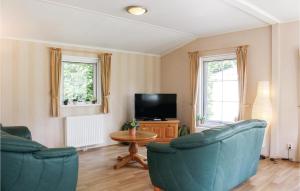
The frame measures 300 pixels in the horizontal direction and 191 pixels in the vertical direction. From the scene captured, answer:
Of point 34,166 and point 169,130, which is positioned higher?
point 34,166

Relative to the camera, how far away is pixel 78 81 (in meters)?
5.74

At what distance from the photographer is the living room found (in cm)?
279

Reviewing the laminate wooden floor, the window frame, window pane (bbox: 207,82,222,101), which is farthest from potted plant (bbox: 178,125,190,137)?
the window frame

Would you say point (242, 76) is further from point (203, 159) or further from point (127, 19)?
point (203, 159)

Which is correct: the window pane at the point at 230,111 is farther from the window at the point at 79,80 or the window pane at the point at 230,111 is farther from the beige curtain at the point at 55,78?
the beige curtain at the point at 55,78

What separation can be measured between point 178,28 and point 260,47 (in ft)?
5.69

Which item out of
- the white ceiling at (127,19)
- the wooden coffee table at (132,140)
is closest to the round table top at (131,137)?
the wooden coffee table at (132,140)

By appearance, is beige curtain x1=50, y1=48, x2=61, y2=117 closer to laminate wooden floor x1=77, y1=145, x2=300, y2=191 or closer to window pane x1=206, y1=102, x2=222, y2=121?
laminate wooden floor x1=77, y1=145, x2=300, y2=191

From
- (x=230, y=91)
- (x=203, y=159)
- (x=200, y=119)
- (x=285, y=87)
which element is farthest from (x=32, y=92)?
(x=285, y=87)

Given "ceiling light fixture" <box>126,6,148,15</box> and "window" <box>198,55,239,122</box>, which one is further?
"window" <box>198,55,239,122</box>

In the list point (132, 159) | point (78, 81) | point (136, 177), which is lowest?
point (136, 177)

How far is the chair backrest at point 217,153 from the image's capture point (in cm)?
266

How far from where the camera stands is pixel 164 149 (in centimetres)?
292

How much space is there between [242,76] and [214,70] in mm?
894
